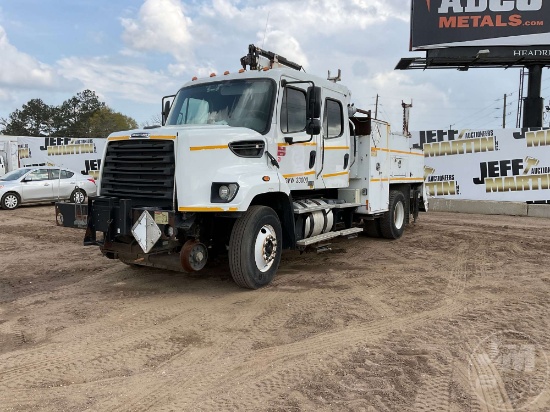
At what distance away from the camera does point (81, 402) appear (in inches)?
131

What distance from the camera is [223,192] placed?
537 cm

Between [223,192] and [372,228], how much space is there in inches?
219

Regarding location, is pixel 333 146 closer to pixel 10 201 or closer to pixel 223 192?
pixel 223 192

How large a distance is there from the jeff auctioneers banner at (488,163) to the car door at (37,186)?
1379 cm

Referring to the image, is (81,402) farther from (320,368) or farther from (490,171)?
(490,171)

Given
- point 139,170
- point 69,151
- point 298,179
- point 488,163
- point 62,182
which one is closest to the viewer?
point 139,170

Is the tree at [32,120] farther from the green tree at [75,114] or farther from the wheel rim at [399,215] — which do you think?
the wheel rim at [399,215]

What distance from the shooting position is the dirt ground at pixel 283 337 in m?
3.43

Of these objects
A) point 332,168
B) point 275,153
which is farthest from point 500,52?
point 275,153

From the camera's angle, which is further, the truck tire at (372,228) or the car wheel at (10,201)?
the car wheel at (10,201)

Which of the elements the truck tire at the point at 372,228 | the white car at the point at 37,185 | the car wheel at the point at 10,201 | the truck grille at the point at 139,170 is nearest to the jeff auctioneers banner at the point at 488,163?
the truck tire at the point at 372,228

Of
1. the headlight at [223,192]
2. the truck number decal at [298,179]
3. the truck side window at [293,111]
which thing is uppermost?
the truck side window at [293,111]

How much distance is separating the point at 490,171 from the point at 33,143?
20.9 metres

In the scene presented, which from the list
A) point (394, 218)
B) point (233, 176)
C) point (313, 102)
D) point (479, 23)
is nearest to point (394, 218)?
point (394, 218)
